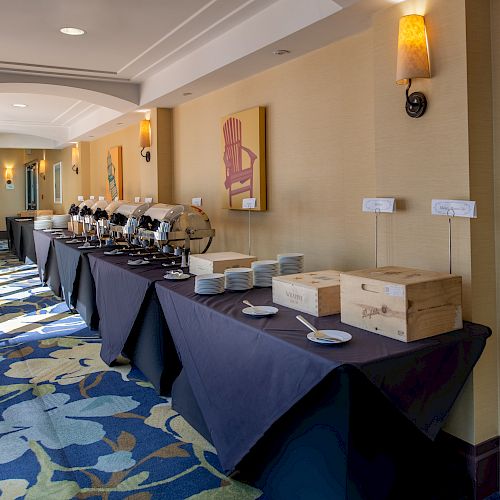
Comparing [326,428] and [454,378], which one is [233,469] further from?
[454,378]

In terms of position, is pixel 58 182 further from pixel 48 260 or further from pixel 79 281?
pixel 79 281

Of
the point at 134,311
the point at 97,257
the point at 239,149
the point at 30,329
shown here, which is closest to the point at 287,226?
the point at 239,149

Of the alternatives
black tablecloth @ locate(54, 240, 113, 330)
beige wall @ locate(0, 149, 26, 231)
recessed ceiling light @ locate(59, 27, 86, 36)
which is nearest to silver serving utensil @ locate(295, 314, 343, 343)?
recessed ceiling light @ locate(59, 27, 86, 36)

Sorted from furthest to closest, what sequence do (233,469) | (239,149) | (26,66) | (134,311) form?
(26,66)
(239,149)
(134,311)
(233,469)

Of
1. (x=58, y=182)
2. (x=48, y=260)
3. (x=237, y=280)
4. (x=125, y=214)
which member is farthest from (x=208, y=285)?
(x=58, y=182)

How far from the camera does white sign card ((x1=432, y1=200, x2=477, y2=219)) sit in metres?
1.89

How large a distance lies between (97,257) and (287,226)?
149 centimetres

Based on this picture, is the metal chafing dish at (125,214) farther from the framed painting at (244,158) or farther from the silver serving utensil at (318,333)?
the silver serving utensil at (318,333)

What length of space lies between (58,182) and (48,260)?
542 cm

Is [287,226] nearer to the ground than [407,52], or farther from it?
nearer to the ground

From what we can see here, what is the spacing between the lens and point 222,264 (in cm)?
283

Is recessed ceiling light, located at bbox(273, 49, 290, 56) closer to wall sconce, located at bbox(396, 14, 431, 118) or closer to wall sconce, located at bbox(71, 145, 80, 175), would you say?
wall sconce, located at bbox(396, 14, 431, 118)

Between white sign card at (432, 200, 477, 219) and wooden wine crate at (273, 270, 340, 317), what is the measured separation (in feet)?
1.57

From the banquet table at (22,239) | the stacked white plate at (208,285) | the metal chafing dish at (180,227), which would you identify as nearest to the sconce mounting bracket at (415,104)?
the stacked white plate at (208,285)
